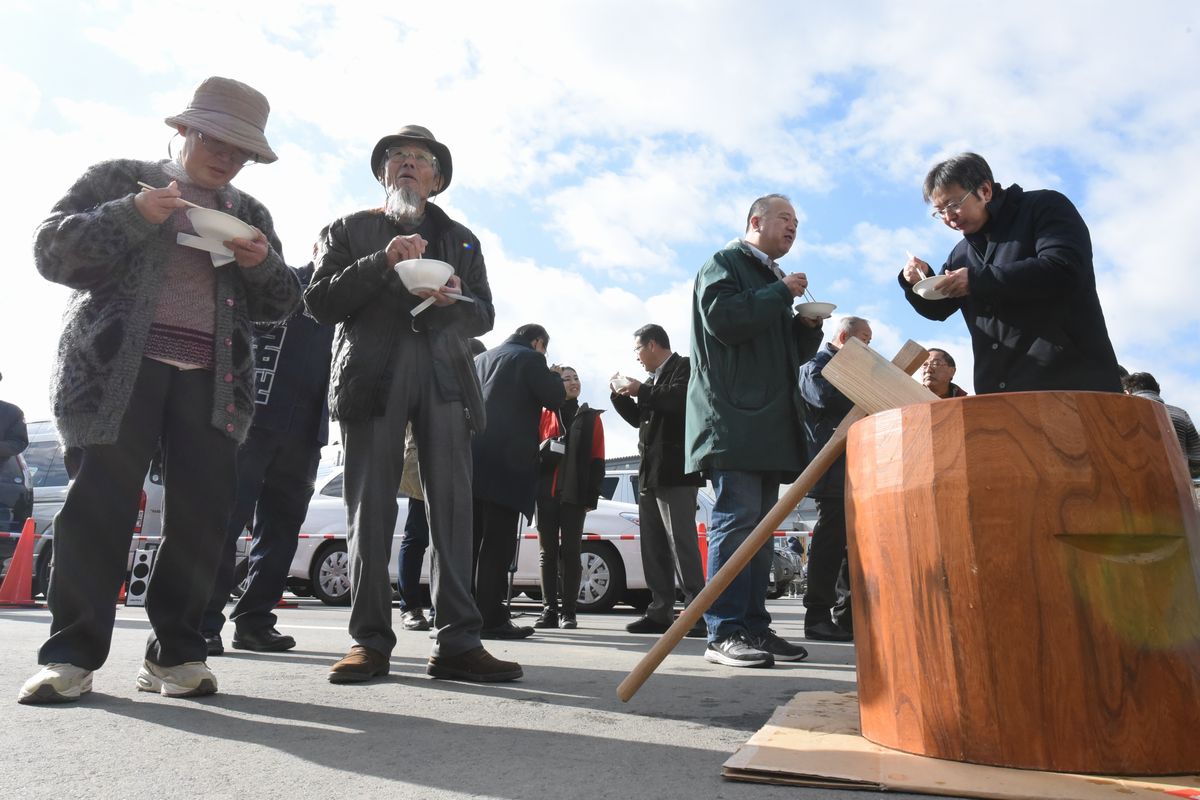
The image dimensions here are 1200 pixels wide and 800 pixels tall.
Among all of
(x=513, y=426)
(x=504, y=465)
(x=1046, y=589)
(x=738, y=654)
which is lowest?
(x=738, y=654)

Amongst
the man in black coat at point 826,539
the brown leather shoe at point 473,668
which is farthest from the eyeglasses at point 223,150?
the man in black coat at point 826,539

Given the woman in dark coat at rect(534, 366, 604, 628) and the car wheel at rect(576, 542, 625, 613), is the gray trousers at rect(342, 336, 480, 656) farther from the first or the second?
the car wheel at rect(576, 542, 625, 613)

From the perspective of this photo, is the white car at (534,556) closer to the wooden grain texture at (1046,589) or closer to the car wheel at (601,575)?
the car wheel at (601,575)

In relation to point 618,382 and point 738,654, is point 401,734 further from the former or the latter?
point 618,382

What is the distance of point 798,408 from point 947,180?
48.0 inches

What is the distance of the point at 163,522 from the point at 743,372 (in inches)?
92.4

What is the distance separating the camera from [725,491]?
12.6ft

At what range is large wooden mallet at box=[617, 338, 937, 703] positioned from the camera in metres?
2.21

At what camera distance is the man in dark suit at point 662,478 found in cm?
548

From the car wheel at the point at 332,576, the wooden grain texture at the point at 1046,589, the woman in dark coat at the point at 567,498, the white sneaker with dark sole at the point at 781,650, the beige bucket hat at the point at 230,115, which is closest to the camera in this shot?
the wooden grain texture at the point at 1046,589

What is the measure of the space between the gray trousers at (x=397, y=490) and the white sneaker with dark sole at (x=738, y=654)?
104 centimetres

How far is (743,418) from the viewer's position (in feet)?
12.7

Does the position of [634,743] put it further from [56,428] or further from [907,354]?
[56,428]

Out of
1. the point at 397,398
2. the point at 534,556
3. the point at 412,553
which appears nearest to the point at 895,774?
the point at 397,398
